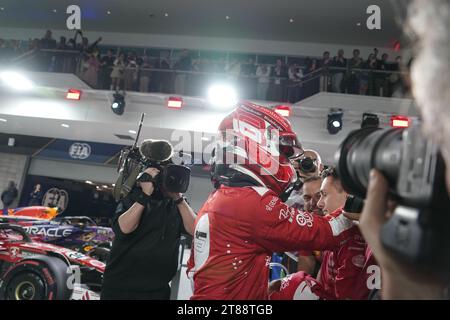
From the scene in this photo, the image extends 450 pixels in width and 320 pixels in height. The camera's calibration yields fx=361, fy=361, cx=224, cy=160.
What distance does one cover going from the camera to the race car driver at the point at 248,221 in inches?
48.9

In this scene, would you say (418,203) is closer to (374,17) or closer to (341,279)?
(341,279)

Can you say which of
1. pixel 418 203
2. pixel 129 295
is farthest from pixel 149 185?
pixel 418 203

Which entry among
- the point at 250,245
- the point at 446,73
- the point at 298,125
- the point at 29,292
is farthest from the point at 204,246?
the point at 298,125

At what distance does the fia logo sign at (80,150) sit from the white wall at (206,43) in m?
3.89

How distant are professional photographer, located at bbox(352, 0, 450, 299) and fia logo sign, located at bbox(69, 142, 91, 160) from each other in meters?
12.3

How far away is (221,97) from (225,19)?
4574 millimetres

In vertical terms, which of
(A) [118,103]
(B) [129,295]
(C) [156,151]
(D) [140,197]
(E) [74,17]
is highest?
(E) [74,17]

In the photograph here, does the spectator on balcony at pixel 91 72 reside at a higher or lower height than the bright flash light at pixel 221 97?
higher

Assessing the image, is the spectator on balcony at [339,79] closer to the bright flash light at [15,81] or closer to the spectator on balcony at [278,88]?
the spectator on balcony at [278,88]

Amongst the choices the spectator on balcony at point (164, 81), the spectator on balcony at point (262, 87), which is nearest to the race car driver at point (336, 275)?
the spectator on balcony at point (262, 87)

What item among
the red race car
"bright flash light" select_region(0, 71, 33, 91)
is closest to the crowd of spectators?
"bright flash light" select_region(0, 71, 33, 91)

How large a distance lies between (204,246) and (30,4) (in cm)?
1263

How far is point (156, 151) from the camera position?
7.02 feet

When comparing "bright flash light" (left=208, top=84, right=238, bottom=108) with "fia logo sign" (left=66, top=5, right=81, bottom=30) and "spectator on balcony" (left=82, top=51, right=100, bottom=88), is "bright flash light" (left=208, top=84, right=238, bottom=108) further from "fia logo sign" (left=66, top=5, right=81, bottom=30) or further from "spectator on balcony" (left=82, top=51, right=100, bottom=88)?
"fia logo sign" (left=66, top=5, right=81, bottom=30)
